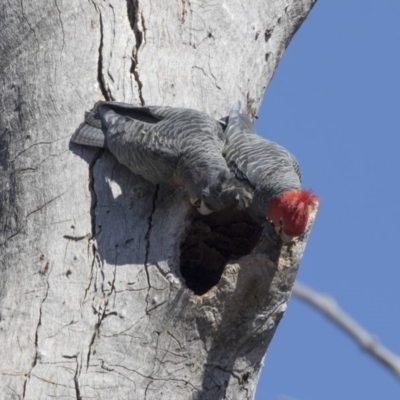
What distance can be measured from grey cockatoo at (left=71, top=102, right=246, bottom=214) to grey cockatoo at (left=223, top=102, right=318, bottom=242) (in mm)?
77

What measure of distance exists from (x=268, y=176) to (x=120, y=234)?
30.1 inches

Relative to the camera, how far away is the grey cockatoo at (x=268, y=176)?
470 centimetres

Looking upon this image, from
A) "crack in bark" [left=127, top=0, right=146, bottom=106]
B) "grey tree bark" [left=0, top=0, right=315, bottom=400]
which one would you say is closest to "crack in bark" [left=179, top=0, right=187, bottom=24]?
"grey tree bark" [left=0, top=0, right=315, bottom=400]

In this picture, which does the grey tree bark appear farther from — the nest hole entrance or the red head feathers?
the red head feathers

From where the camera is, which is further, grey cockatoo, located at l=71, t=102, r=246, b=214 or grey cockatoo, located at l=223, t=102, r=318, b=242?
grey cockatoo, located at l=71, t=102, r=246, b=214

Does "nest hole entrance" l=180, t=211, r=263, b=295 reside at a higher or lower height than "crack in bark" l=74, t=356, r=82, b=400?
higher

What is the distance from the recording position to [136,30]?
564 centimetres

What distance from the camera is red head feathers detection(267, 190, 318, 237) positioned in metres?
4.65

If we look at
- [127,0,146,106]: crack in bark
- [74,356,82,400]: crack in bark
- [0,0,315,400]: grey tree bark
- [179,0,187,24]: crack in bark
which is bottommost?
[74,356,82,400]: crack in bark

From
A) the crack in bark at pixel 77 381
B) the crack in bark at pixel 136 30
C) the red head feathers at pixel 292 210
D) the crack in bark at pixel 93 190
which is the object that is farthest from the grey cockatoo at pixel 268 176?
the crack in bark at pixel 77 381

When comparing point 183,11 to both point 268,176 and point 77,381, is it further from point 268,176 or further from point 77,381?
point 77,381

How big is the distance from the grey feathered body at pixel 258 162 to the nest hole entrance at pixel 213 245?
0.60ft

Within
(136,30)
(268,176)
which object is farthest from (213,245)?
(136,30)

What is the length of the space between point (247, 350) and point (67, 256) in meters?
0.92
